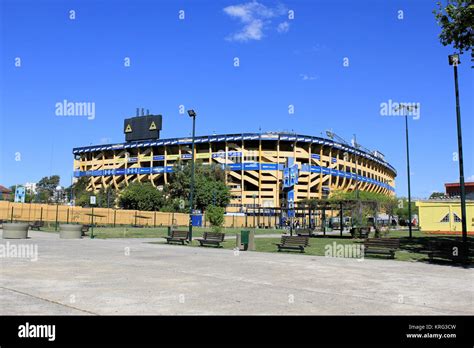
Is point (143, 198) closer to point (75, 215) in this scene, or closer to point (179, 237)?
point (75, 215)

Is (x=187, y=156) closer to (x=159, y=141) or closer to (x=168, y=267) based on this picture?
(x=159, y=141)

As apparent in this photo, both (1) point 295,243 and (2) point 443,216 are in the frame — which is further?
(2) point 443,216

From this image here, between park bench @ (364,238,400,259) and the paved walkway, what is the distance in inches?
101

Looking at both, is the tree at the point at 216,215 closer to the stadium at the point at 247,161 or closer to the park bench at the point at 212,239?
the park bench at the point at 212,239

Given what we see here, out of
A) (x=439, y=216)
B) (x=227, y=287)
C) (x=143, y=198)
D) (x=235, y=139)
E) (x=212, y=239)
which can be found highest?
(x=235, y=139)

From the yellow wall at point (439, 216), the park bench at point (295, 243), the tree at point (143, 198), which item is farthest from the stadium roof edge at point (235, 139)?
the park bench at point (295, 243)

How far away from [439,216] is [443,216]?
0.37 m

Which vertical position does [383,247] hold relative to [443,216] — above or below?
below

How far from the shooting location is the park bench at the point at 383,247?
1845 cm

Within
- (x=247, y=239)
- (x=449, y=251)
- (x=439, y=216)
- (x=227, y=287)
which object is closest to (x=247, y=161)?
(x=439, y=216)

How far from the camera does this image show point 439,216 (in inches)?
1613

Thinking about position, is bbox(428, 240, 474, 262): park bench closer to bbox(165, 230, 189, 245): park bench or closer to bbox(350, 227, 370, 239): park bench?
bbox(165, 230, 189, 245): park bench
